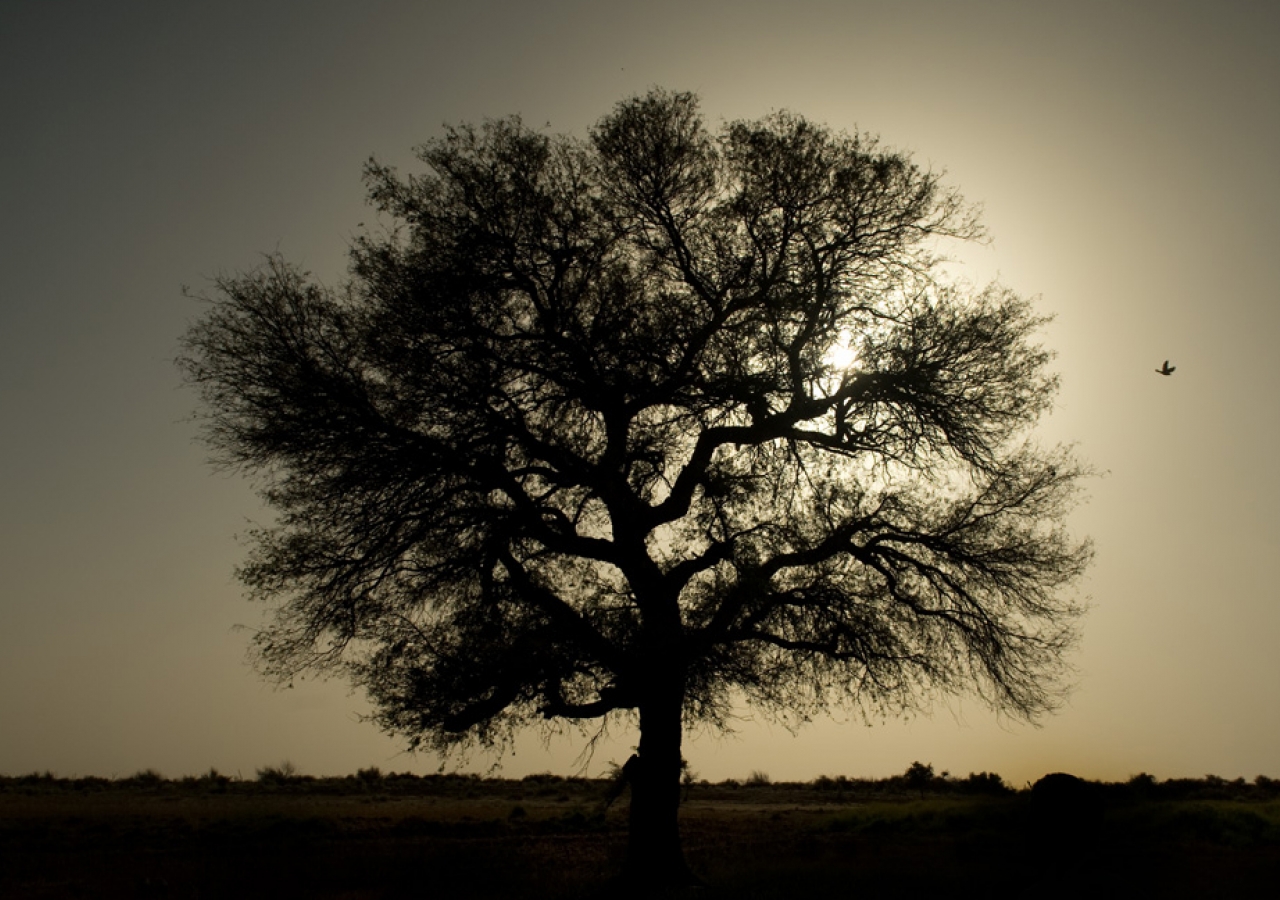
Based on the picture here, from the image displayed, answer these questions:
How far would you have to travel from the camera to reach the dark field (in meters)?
13.6

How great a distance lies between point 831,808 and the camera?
3056cm

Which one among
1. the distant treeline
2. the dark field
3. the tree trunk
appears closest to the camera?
the dark field

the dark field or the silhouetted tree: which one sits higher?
the silhouetted tree

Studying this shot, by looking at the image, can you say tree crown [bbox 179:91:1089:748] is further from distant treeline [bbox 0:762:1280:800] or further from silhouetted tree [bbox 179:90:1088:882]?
distant treeline [bbox 0:762:1280:800]

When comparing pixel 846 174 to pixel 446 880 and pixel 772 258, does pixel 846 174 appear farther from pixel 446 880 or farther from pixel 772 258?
pixel 446 880

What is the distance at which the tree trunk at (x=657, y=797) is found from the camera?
14.1 m

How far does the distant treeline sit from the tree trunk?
17.3m

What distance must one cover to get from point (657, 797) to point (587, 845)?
23.6ft

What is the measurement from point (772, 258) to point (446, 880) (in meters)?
11.2

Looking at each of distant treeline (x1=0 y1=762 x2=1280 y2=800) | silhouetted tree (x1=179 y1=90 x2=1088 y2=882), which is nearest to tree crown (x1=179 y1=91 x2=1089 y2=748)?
silhouetted tree (x1=179 y1=90 x2=1088 y2=882)

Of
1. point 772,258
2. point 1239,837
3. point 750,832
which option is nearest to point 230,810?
point 750,832

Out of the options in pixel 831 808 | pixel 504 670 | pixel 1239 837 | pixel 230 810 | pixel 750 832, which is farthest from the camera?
pixel 831 808

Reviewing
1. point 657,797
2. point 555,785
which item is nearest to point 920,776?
point 555,785

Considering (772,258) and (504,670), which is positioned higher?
(772,258)
